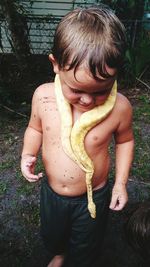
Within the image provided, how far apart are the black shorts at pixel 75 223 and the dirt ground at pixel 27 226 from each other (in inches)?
17.7

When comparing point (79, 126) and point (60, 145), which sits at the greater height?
point (79, 126)

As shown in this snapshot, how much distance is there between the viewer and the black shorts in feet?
6.46

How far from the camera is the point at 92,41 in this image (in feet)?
4.73

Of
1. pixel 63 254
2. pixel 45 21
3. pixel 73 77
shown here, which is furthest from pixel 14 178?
pixel 45 21

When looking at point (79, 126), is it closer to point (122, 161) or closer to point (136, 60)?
point (122, 161)

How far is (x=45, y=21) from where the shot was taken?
5.51 m

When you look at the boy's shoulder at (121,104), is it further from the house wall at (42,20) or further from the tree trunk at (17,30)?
the house wall at (42,20)

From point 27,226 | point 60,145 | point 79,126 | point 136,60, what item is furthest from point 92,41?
point 136,60

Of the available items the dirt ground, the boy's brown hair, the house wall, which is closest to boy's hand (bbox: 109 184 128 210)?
the boy's brown hair

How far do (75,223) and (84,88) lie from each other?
32.7 inches

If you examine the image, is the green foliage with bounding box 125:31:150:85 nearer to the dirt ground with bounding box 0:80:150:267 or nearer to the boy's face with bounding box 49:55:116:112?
the dirt ground with bounding box 0:80:150:267

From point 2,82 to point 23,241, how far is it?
218 cm

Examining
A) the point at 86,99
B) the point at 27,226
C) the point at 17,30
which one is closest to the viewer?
the point at 86,99

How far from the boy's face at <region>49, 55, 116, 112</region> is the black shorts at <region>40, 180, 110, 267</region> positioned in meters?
0.52
